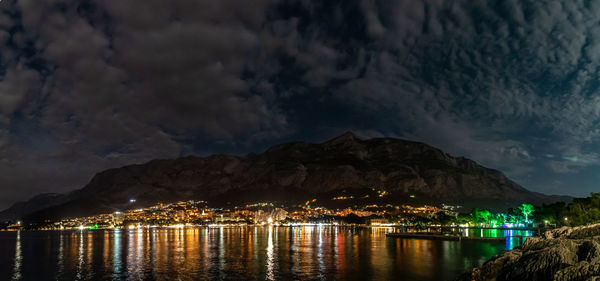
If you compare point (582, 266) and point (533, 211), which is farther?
point (533, 211)

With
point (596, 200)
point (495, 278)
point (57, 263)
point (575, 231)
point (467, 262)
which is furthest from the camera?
point (596, 200)

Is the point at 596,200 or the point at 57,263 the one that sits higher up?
the point at 596,200

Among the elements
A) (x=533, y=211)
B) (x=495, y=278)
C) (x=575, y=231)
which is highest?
(x=575, y=231)

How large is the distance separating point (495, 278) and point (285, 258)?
1625 inches

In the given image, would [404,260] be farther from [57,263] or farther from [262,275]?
[57,263]

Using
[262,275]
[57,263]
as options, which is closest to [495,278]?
[262,275]

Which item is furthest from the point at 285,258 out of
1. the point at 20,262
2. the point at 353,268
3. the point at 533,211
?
the point at 533,211

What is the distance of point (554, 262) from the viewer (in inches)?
1006

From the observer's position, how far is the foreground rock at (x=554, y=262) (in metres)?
21.9

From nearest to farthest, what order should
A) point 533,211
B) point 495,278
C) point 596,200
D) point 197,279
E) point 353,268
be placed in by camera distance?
point 495,278 → point 197,279 → point 353,268 → point 596,200 → point 533,211

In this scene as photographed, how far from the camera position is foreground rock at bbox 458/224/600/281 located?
21922mm

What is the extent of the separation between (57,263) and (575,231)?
3025 inches

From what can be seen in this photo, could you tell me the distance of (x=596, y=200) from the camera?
291ft

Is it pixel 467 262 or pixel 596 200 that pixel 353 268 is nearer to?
pixel 467 262
